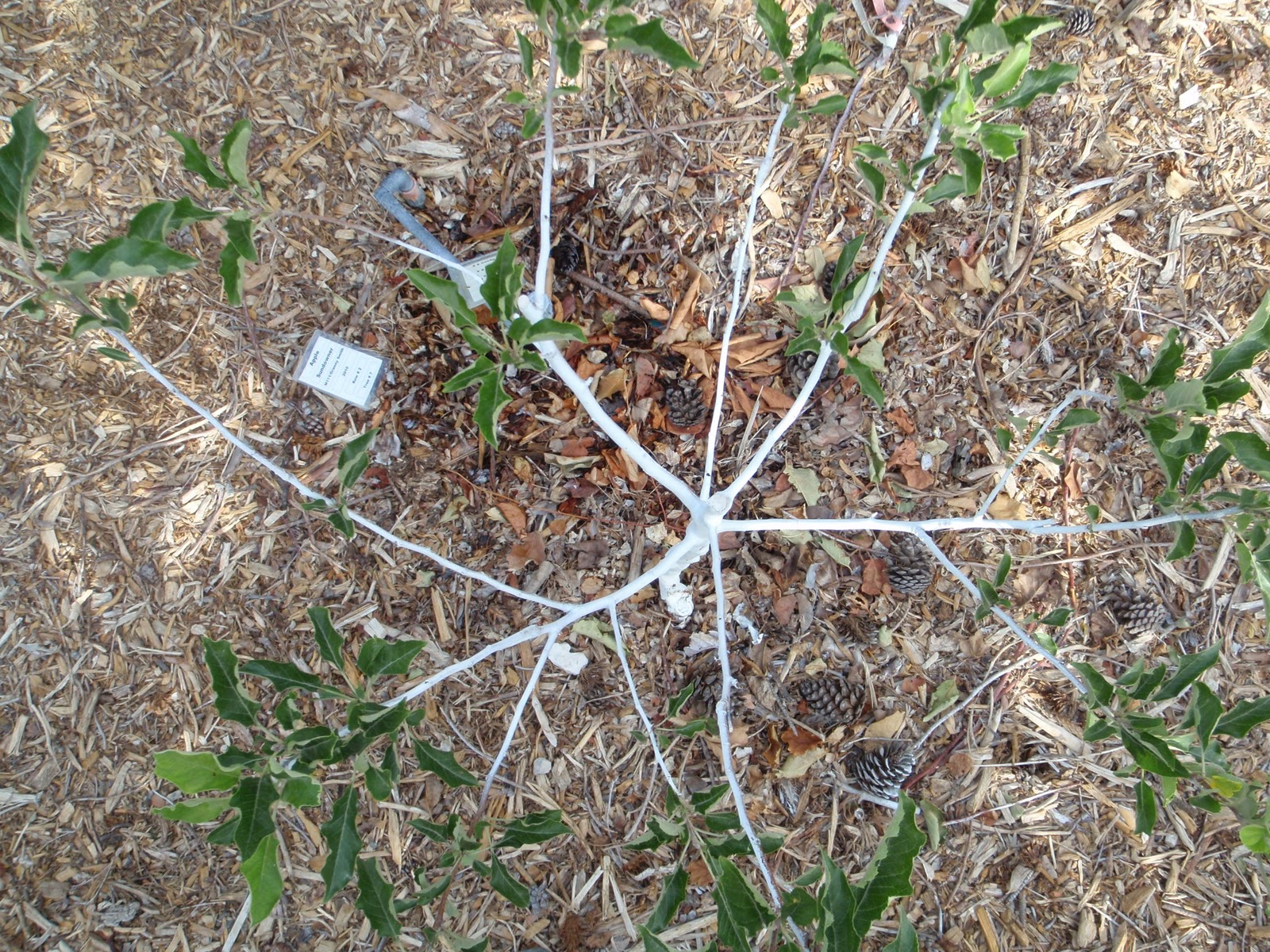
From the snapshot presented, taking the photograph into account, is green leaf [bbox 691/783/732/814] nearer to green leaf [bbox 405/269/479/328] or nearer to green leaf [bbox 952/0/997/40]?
green leaf [bbox 405/269/479/328]

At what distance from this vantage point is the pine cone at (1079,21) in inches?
74.2

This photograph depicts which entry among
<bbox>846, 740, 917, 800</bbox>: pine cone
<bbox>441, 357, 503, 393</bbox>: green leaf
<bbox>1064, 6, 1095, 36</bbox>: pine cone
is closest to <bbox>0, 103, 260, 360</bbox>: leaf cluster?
<bbox>441, 357, 503, 393</bbox>: green leaf

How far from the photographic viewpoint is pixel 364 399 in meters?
1.78

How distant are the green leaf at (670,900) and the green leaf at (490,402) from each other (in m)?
0.80

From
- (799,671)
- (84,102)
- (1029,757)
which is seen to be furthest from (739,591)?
(84,102)

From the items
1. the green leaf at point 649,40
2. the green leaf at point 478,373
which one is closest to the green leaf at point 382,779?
the green leaf at point 478,373

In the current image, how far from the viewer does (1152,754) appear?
1.22m

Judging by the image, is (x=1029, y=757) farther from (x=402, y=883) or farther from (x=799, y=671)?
(x=402, y=883)

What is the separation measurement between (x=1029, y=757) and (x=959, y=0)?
1834 mm

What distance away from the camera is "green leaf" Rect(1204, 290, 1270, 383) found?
4.00 ft

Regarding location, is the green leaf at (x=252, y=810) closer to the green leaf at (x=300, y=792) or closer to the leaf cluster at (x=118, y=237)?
the green leaf at (x=300, y=792)

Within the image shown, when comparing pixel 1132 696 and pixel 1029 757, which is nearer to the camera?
pixel 1132 696

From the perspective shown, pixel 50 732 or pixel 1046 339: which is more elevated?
pixel 1046 339

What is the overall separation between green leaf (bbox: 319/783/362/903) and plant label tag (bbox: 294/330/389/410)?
91 centimetres
